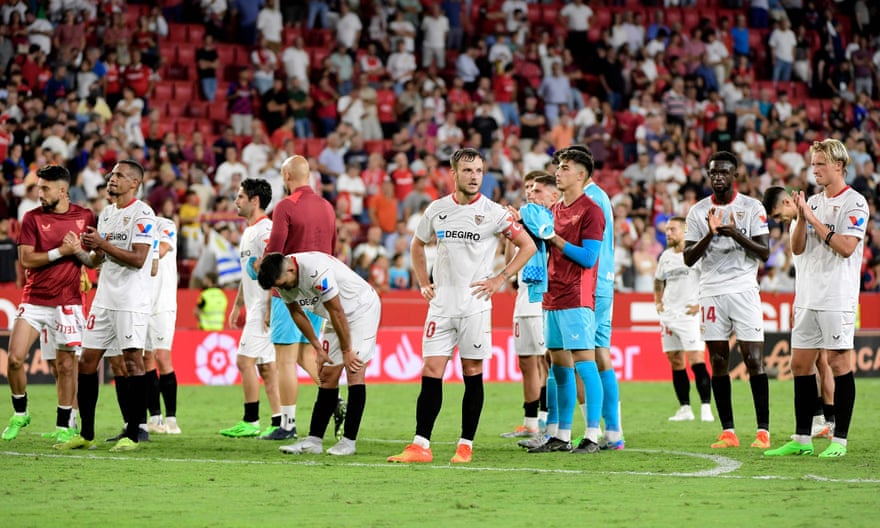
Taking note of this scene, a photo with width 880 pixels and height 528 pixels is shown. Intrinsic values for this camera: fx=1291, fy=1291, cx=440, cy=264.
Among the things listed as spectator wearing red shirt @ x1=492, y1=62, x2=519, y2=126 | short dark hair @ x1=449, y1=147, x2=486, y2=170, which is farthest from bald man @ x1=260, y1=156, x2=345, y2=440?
spectator wearing red shirt @ x1=492, y1=62, x2=519, y2=126

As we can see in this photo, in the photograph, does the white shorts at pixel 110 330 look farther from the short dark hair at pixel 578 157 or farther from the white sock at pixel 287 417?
the short dark hair at pixel 578 157

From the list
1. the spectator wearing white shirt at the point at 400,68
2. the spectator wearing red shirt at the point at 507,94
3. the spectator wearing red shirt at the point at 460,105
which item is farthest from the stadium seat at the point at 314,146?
the spectator wearing red shirt at the point at 507,94

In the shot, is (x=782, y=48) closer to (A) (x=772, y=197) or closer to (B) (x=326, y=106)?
(B) (x=326, y=106)

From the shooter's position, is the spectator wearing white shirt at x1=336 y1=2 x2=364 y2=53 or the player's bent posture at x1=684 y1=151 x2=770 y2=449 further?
the spectator wearing white shirt at x1=336 y1=2 x2=364 y2=53

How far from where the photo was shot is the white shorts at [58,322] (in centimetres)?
1198

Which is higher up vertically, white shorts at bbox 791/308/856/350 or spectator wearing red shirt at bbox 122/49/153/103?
spectator wearing red shirt at bbox 122/49/153/103

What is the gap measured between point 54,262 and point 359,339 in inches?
129

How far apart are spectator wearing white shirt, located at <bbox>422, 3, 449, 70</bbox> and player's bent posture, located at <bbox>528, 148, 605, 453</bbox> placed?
18.2m

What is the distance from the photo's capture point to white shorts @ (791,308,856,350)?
1062cm

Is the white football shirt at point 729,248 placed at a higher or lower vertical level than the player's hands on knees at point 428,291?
higher

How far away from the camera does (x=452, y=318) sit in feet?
33.7

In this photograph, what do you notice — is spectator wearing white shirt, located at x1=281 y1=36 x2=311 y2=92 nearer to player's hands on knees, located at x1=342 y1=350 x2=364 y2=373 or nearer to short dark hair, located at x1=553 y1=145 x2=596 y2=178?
short dark hair, located at x1=553 y1=145 x2=596 y2=178

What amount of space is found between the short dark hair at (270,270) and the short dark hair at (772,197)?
4631 millimetres

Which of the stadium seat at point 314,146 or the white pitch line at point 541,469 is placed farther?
the stadium seat at point 314,146
